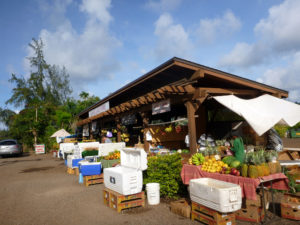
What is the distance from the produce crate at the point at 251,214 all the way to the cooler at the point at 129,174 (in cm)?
218

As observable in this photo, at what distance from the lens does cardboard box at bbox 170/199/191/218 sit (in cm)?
488

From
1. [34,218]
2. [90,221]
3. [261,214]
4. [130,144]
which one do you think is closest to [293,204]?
[261,214]

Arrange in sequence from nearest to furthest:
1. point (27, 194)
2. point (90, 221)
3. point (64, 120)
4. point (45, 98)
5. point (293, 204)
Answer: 1. point (293, 204)
2. point (90, 221)
3. point (27, 194)
4. point (64, 120)
5. point (45, 98)

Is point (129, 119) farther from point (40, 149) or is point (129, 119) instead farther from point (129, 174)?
point (40, 149)

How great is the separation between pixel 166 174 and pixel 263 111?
10.1 ft

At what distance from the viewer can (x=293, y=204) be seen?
14.9 feet

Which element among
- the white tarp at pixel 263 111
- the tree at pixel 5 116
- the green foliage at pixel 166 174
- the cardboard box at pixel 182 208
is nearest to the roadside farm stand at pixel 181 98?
the white tarp at pixel 263 111

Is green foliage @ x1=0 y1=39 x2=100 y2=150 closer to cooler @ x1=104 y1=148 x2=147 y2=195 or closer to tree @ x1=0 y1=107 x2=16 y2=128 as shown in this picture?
tree @ x1=0 y1=107 x2=16 y2=128

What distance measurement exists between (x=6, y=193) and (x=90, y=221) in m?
4.64

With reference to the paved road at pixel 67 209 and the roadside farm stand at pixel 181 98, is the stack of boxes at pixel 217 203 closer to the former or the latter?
the paved road at pixel 67 209

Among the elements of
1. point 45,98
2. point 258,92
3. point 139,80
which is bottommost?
point 258,92

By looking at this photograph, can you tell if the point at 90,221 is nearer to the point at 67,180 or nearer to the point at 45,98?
the point at 67,180

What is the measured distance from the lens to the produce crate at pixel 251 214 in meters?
4.48

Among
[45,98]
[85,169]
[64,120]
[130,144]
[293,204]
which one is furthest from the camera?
[45,98]
